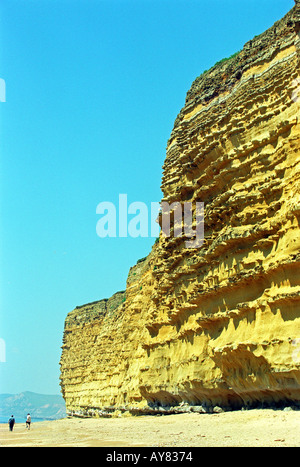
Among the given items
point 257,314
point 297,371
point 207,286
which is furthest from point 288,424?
point 207,286

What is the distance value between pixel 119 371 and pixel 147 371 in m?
15.9

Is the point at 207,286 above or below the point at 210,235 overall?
below

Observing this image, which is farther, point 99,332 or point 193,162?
point 99,332

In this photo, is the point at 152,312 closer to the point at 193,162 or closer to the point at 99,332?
the point at 193,162

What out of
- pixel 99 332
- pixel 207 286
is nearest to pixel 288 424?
pixel 207 286

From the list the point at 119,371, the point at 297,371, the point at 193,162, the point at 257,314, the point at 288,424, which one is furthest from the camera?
the point at 119,371

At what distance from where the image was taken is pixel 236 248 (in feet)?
59.2

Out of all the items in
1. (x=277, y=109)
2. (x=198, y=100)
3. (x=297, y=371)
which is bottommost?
(x=297, y=371)

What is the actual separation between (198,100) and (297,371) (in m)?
15.1

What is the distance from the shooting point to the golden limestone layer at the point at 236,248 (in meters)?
14.9

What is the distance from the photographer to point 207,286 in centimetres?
2003

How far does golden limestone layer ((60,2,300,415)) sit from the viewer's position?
14938 millimetres
